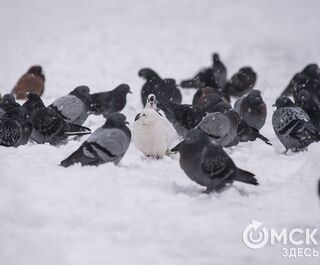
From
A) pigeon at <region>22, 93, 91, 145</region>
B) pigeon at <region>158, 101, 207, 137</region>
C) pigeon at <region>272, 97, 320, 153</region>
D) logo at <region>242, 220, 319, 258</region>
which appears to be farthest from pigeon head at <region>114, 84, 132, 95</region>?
logo at <region>242, 220, 319, 258</region>

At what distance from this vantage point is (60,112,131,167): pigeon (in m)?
7.07

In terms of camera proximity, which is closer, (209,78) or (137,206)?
(137,206)

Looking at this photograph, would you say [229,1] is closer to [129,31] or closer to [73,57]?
[129,31]

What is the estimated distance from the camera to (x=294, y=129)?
30.0 ft

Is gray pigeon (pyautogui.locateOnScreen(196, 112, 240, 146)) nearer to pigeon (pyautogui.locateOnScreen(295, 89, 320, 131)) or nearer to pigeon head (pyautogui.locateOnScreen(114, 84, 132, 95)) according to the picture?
pigeon (pyautogui.locateOnScreen(295, 89, 320, 131))

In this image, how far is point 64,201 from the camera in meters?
5.68

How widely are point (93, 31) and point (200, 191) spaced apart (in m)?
15.1

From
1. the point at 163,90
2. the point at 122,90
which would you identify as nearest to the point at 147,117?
the point at 122,90

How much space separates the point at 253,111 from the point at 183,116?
148cm

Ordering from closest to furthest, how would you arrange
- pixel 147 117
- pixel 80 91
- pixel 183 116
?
pixel 147 117
pixel 183 116
pixel 80 91

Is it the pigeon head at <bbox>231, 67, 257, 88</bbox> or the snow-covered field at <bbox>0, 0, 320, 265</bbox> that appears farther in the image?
the pigeon head at <bbox>231, 67, 257, 88</bbox>

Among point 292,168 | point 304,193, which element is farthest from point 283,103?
point 304,193

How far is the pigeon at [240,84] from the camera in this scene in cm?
1486

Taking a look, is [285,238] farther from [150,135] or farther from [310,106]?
[310,106]
